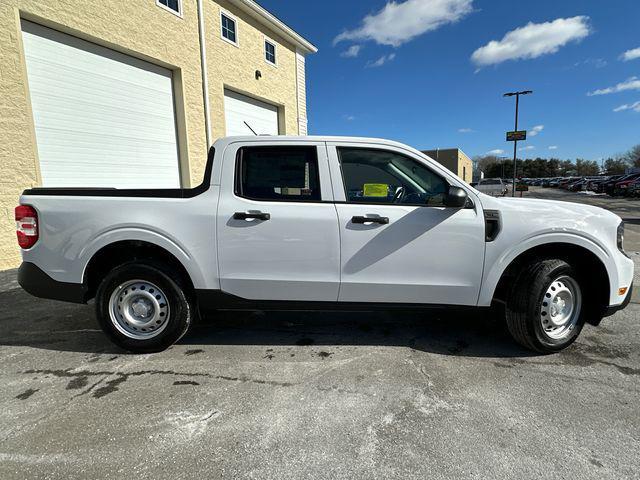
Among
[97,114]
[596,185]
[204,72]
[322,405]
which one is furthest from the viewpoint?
[596,185]

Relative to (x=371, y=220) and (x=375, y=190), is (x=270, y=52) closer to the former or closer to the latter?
(x=375, y=190)

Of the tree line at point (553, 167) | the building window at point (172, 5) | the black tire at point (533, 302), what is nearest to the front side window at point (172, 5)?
the building window at point (172, 5)

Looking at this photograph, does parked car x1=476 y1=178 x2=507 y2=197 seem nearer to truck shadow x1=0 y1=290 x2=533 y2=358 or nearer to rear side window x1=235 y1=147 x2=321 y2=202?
truck shadow x1=0 y1=290 x2=533 y2=358

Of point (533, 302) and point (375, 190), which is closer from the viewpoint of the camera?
point (533, 302)

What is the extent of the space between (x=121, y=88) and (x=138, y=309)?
7726mm

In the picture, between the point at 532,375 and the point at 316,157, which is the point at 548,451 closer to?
the point at 532,375

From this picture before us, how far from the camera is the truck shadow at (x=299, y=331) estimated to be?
349 cm

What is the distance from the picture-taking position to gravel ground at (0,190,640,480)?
2.02 meters

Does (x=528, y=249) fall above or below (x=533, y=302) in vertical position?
above

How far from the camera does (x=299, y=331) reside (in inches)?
151

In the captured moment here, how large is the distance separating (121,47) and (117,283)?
310 inches

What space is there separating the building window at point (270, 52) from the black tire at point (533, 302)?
13.5 m

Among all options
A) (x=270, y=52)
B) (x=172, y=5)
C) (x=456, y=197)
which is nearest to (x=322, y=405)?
(x=456, y=197)

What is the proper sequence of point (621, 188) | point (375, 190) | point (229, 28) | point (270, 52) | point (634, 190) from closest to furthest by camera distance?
point (375, 190)
point (229, 28)
point (270, 52)
point (634, 190)
point (621, 188)
